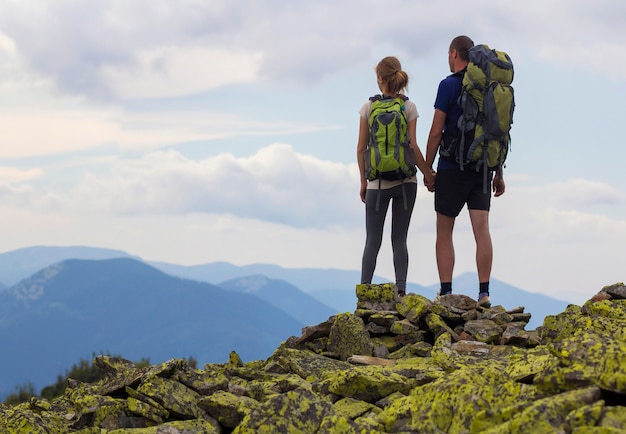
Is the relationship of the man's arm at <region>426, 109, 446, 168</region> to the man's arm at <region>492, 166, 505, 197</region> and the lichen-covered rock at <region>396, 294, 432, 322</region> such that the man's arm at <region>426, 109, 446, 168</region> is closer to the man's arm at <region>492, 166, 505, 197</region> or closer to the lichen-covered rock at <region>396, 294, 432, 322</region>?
the man's arm at <region>492, 166, 505, 197</region>

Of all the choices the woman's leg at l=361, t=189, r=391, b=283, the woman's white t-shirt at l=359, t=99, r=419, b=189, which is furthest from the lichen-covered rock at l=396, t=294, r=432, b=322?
the woman's white t-shirt at l=359, t=99, r=419, b=189

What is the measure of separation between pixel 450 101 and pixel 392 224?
7.49 ft

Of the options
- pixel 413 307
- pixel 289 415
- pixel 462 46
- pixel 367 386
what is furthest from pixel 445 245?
pixel 289 415

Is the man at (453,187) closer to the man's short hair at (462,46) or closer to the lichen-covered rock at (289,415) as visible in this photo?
the man's short hair at (462,46)

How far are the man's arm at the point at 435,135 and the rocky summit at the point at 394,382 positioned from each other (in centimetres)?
230

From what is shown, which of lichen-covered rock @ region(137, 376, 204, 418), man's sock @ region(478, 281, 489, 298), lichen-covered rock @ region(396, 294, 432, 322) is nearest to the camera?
lichen-covered rock @ region(137, 376, 204, 418)

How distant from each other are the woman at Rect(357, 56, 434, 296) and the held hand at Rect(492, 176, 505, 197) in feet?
3.97

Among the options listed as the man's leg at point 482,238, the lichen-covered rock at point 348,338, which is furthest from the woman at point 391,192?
the lichen-covered rock at point 348,338

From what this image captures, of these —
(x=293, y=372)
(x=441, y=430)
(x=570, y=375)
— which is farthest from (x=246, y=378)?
(x=570, y=375)

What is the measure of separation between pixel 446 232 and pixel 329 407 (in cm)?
629

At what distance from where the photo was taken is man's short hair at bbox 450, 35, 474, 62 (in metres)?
13.9

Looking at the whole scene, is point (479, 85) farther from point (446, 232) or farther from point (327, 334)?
point (327, 334)

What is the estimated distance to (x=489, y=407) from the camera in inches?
309

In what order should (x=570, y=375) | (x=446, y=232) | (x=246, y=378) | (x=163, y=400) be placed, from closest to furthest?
1. (x=570, y=375)
2. (x=163, y=400)
3. (x=246, y=378)
4. (x=446, y=232)
